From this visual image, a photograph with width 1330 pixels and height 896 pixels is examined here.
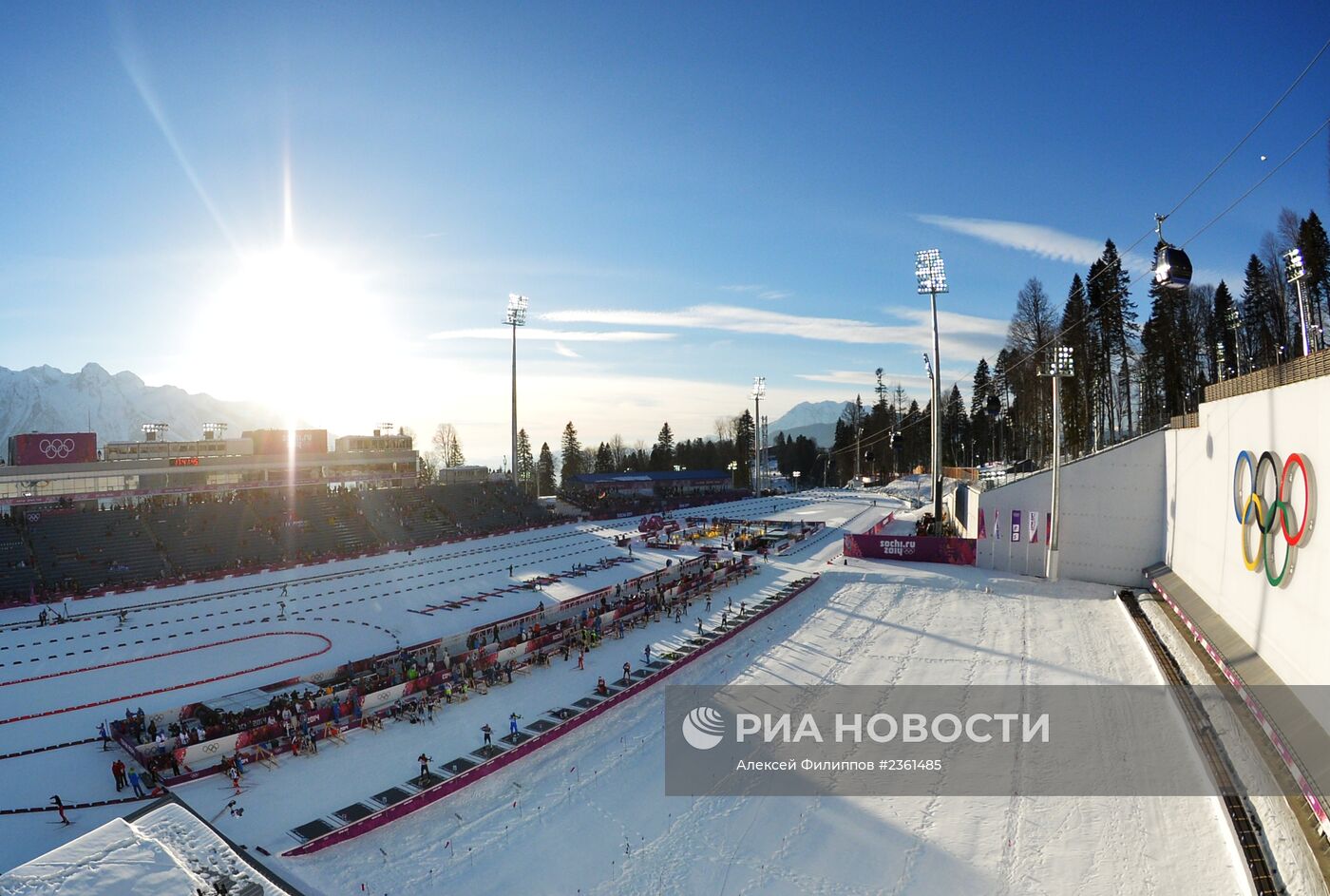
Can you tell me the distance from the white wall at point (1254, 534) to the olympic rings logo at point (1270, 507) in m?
0.24

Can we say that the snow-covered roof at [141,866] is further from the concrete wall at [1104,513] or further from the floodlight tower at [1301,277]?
the concrete wall at [1104,513]

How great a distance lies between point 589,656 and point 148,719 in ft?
40.0

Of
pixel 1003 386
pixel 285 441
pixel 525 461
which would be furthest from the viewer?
pixel 525 461

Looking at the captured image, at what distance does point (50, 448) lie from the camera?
1793 inches

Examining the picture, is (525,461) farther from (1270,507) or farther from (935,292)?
(1270,507)

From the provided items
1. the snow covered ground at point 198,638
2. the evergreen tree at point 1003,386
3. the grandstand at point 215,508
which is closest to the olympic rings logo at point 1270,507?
the snow covered ground at point 198,638

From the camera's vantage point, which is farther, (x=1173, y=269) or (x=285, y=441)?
(x=285, y=441)

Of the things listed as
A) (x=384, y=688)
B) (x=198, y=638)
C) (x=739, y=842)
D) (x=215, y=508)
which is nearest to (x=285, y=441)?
(x=215, y=508)

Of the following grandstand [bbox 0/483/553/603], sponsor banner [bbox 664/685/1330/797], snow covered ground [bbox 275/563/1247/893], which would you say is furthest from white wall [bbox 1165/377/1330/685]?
grandstand [bbox 0/483/553/603]

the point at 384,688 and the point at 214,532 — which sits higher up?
the point at 214,532

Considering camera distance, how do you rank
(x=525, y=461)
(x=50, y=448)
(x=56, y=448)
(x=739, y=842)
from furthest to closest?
1. (x=525, y=461)
2. (x=56, y=448)
3. (x=50, y=448)
4. (x=739, y=842)

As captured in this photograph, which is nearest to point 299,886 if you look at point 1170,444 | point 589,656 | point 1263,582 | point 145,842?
point 145,842

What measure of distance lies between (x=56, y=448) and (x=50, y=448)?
0.29m

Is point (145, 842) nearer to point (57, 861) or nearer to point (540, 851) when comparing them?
point (57, 861)
